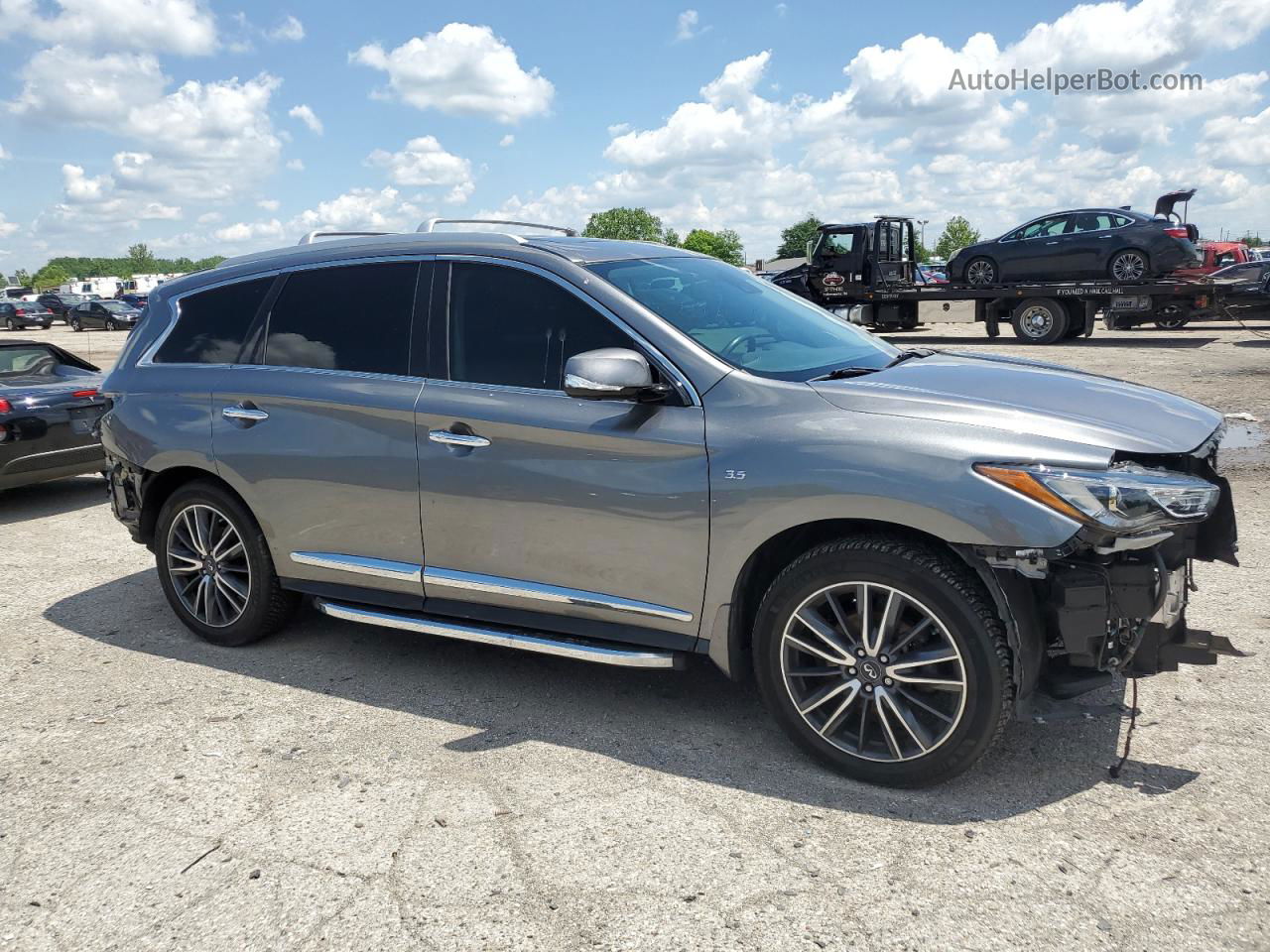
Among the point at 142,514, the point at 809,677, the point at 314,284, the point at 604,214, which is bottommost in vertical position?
the point at 809,677

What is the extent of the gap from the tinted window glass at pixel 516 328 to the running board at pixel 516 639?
98 cm

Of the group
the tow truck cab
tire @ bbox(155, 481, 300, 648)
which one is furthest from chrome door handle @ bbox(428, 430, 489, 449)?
the tow truck cab

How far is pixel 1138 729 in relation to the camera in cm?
381

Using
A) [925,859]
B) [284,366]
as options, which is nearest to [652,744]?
[925,859]

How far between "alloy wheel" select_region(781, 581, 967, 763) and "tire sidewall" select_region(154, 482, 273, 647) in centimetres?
261

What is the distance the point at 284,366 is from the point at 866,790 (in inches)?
121

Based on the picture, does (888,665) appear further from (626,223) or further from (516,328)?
(626,223)

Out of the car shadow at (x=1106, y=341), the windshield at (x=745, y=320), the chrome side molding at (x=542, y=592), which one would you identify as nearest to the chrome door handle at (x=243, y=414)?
the chrome side molding at (x=542, y=592)

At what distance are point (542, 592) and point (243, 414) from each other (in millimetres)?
1767

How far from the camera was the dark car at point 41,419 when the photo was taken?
8.08 metres

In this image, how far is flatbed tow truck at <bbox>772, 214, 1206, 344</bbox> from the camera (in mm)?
20156

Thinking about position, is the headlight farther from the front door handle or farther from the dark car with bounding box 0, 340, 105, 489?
the dark car with bounding box 0, 340, 105, 489

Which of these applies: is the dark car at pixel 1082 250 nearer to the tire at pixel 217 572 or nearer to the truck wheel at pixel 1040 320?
the truck wheel at pixel 1040 320

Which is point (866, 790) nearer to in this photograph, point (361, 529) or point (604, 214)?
point (361, 529)
